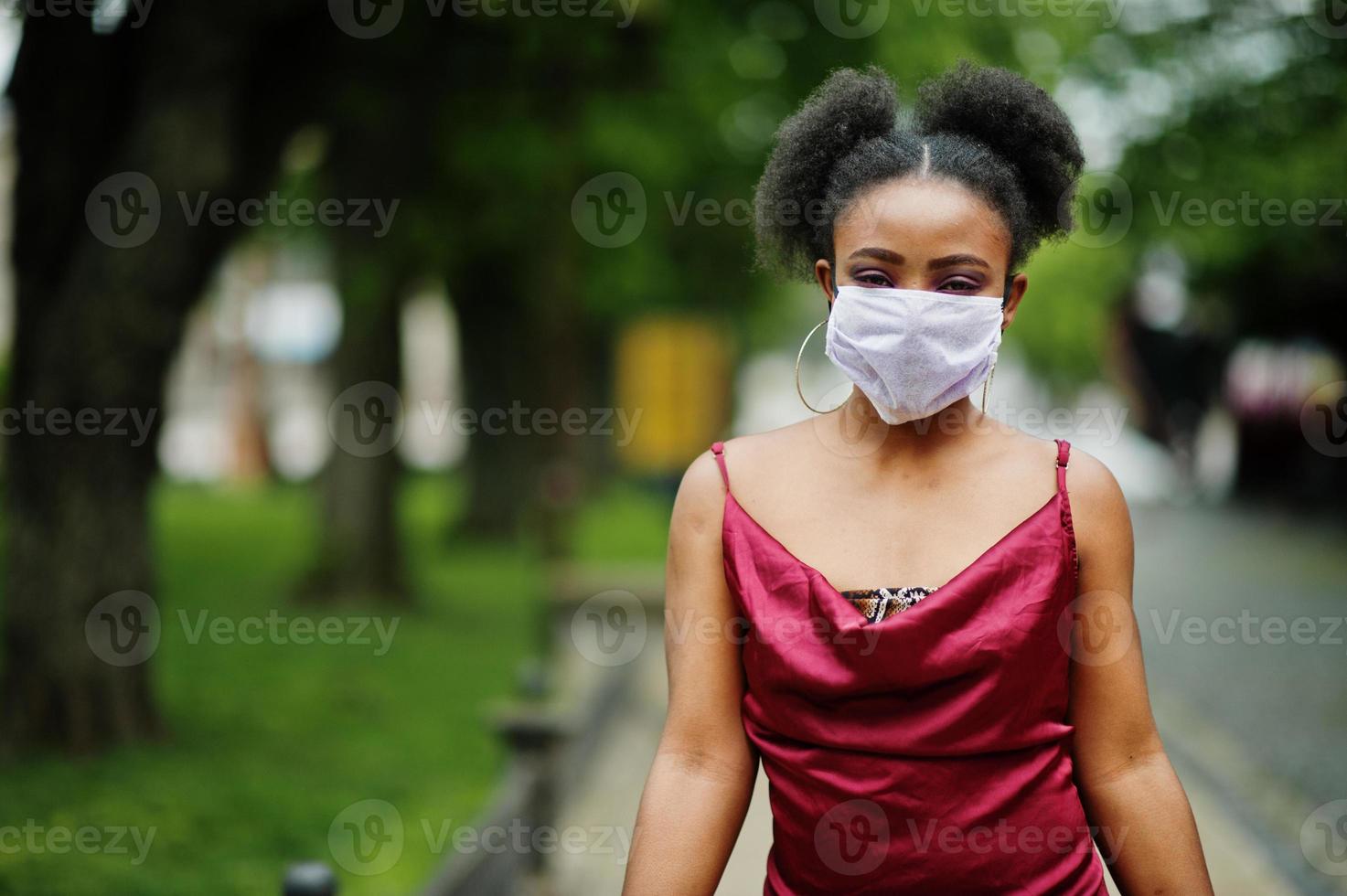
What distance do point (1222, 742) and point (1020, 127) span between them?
7180 mm

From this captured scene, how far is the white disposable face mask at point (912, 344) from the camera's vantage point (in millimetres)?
2225

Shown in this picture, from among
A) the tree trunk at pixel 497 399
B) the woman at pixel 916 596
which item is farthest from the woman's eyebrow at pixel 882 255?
the tree trunk at pixel 497 399

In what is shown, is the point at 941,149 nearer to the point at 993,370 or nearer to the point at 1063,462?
the point at 993,370

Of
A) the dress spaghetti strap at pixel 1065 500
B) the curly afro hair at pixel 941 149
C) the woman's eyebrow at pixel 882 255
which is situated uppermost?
the curly afro hair at pixel 941 149

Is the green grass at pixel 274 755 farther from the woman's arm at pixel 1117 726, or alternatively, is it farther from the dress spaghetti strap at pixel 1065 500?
the dress spaghetti strap at pixel 1065 500

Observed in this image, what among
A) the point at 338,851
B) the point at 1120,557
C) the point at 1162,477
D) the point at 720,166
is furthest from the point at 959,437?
the point at 1162,477

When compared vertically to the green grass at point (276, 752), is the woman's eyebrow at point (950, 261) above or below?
above

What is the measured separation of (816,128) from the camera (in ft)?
7.78

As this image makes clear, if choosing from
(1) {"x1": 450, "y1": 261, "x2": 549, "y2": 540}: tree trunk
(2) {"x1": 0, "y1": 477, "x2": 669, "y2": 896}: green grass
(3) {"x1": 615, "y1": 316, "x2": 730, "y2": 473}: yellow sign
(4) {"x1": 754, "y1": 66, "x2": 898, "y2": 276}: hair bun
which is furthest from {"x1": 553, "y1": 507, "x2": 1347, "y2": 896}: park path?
(1) {"x1": 450, "y1": 261, "x2": 549, "y2": 540}: tree trunk

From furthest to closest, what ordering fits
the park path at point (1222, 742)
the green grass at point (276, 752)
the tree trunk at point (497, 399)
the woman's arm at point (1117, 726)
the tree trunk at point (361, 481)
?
the tree trunk at point (497, 399)
the tree trunk at point (361, 481)
the park path at point (1222, 742)
the green grass at point (276, 752)
the woman's arm at point (1117, 726)

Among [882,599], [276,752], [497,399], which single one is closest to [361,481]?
[276,752]

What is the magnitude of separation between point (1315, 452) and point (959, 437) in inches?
1035

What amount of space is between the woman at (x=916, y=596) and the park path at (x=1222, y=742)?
395cm

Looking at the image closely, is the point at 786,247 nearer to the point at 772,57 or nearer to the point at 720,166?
the point at 772,57
